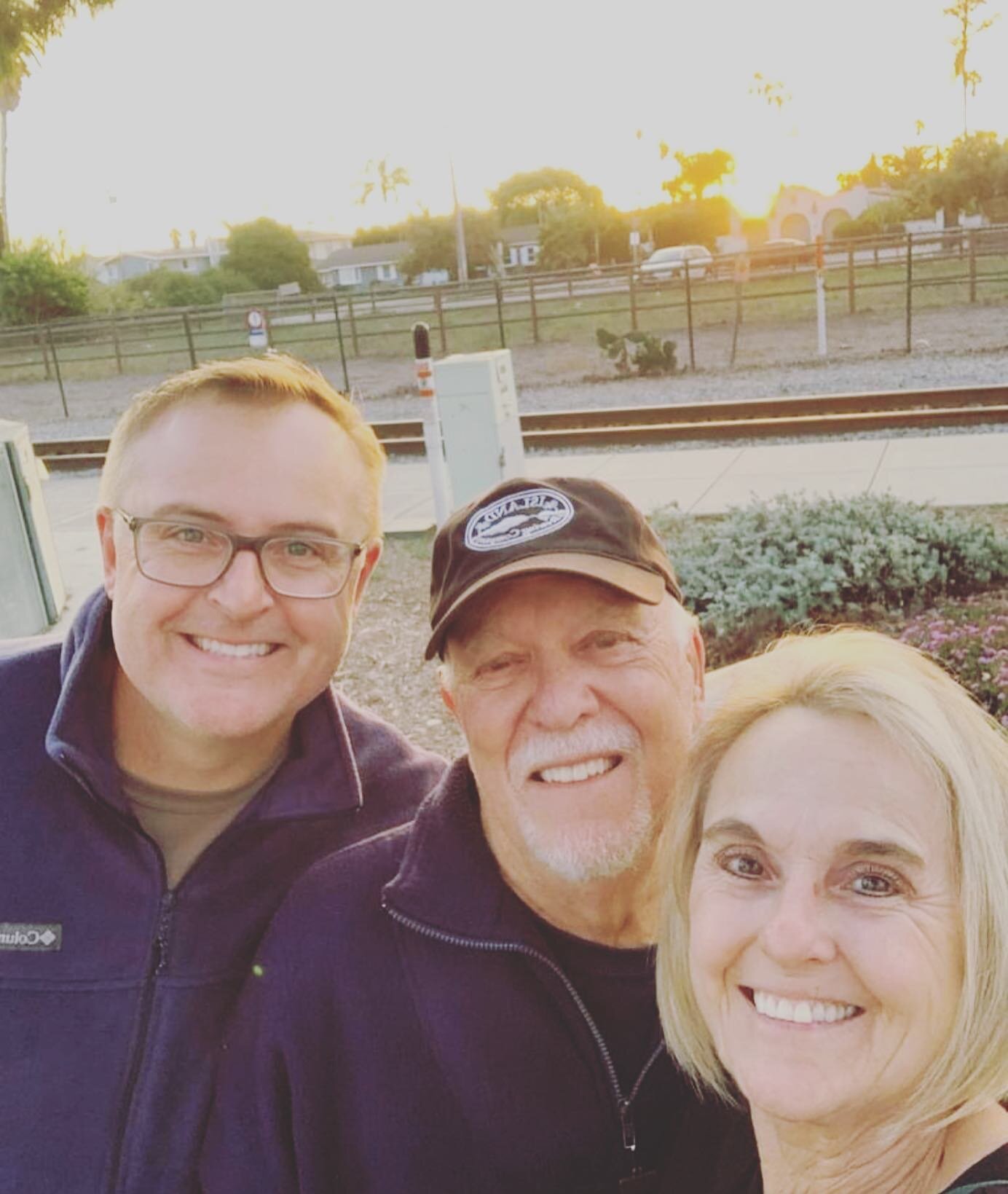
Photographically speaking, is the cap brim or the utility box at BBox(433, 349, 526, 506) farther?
the utility box at BBox(433, 349, 526, 506)

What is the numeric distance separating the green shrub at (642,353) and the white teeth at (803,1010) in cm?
1771

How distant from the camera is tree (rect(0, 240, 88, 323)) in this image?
35.5 m

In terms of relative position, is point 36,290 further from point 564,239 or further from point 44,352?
point 564,239

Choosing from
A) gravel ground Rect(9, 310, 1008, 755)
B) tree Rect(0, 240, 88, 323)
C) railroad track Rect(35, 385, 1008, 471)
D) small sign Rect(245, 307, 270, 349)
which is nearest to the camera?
gravel ground Rect(9, 310, 1008, 755)

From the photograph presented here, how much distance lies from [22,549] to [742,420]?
784 centimetres

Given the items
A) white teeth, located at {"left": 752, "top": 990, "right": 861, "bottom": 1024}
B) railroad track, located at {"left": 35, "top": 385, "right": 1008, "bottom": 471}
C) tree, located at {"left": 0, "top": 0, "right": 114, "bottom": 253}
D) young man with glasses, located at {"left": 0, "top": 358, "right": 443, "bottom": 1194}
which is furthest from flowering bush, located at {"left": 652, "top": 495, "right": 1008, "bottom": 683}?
tree, located at {"left": 0, "top": 0, "right": 114, "bottom": 253}

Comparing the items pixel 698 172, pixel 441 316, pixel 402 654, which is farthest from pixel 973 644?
pixel 698 172

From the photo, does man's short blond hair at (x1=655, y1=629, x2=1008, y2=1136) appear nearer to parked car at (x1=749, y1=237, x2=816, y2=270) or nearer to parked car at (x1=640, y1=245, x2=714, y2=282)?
parked car at (x1=749, y1=237, x2=816, y2=270)

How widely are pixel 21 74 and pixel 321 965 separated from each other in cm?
4102

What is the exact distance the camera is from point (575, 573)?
2125 mm

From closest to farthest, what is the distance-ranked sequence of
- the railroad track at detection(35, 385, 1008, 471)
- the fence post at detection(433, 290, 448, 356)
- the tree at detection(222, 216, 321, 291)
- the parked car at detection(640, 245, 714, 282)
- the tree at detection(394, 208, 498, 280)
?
the railroad track at detection(35, 385, 1008, 471) < the fence post at detection(433, 290, 448, 356) < the parked car at detection(640, 245, 714, 282) < the tree at detection(222, 216, 321, 291) < the tree at detection(394, 208, 498, 280)

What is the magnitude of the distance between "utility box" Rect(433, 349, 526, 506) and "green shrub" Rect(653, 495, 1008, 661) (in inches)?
115

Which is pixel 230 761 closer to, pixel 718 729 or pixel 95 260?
pixel 718 729

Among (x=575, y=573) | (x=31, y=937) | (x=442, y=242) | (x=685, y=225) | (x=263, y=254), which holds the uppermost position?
(x=263, y=254)
